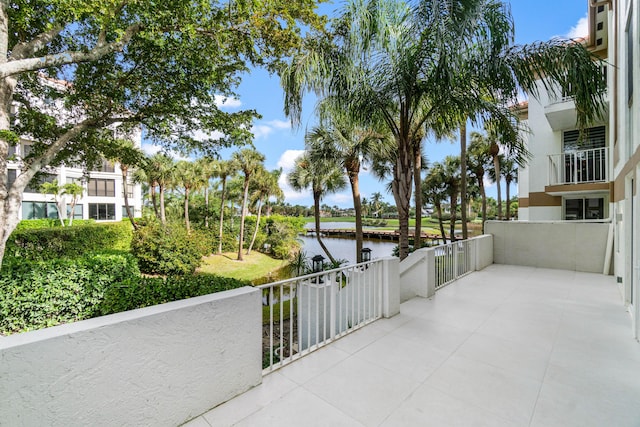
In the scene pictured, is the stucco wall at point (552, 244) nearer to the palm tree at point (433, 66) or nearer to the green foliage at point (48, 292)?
the palm tree at point (433, 66)

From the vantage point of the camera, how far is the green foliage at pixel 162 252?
46.9 feet

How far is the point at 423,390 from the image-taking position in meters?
2.45

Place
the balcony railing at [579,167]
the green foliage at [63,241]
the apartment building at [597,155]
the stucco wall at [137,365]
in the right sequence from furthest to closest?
1. the green foliage at [63,241]
2. the balcony railing at [579,167]
3. the apartment building at [597,155]
4. the stucco wall at [137,365]

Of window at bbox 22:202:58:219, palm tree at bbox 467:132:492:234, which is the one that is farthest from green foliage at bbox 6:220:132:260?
palm tree at bbox 467:132:492:234

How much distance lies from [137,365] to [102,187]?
105 ft

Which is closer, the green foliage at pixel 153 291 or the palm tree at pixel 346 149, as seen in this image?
the green foliage at pixel 153 291

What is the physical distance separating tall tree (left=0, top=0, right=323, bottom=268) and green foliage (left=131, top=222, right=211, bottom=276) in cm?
725

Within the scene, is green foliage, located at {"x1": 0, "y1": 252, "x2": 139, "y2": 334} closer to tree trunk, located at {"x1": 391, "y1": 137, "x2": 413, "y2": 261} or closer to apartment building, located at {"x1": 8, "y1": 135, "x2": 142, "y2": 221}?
tree trunk, located at {"x1": 391, "y1": 137, "x2": 413, "y2": 261}

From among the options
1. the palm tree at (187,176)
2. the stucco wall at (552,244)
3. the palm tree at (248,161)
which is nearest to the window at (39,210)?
the palm tree at (187,176)

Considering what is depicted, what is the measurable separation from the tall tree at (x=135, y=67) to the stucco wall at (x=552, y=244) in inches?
318

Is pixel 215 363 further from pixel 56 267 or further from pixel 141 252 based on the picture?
pixel 141 252

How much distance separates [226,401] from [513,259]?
9090 mm

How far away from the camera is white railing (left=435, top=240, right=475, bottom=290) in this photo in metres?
5.91

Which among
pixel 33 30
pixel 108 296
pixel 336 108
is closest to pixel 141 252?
pixel 33 30
